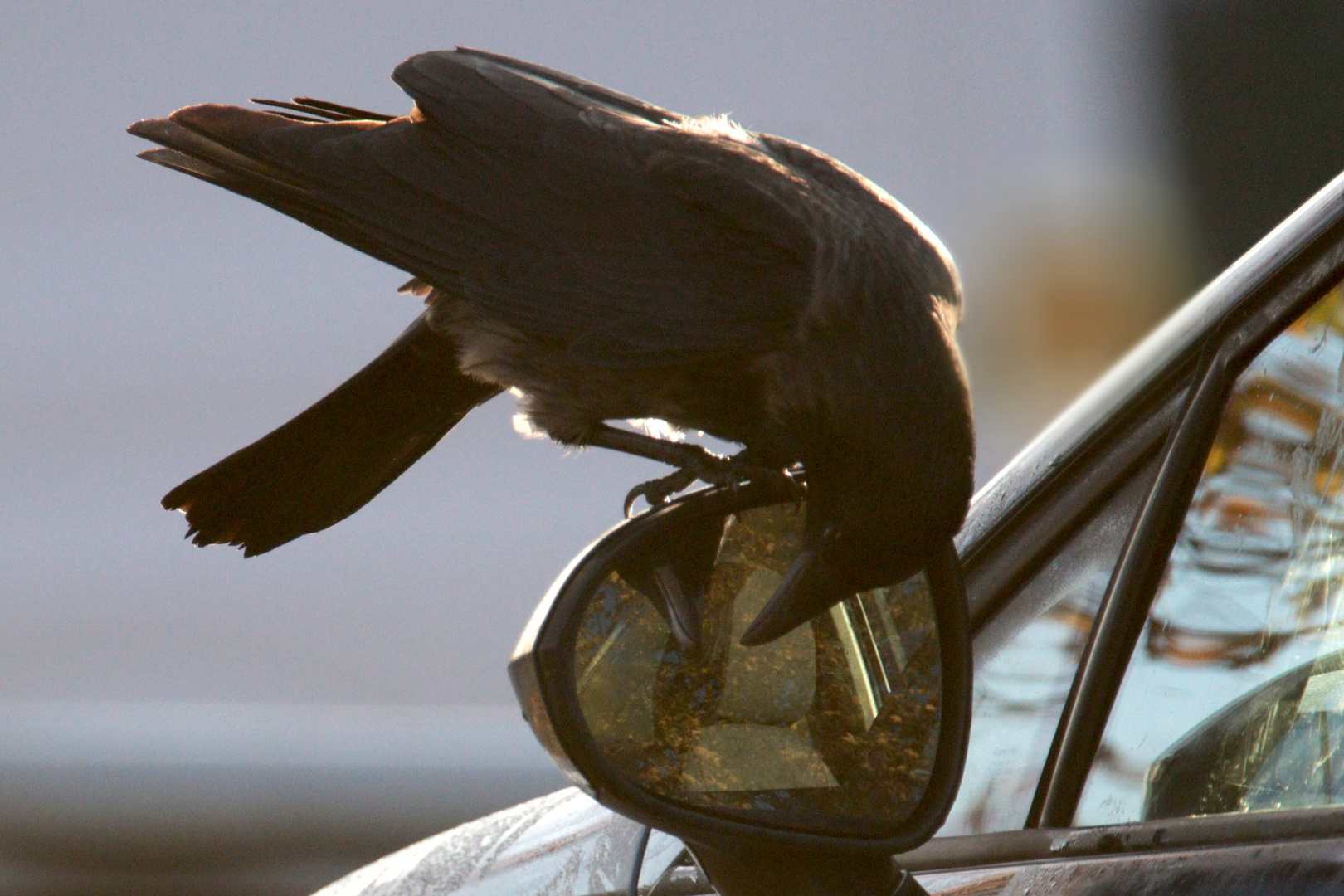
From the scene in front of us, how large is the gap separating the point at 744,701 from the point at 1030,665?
0.43m

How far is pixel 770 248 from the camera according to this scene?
2.04 m

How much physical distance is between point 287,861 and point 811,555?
7.62m

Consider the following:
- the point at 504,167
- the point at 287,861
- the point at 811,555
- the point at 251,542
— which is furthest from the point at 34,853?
the point at 811,555

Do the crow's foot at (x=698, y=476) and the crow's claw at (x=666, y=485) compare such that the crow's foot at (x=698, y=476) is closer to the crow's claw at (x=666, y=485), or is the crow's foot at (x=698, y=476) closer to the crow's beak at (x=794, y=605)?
the crow's claw at (x=666, y=485)

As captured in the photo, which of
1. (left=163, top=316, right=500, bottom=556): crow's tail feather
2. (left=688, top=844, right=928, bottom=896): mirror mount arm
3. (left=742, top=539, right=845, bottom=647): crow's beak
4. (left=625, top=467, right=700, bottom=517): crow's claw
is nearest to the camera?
(left=688, top=844, right=928, bottom=896): mirror mount arm

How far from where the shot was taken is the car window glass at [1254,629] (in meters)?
1.13

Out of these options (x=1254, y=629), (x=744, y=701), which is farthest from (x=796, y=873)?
(x=1254, y=629)

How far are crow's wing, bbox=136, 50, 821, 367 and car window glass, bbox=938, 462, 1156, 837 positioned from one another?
606 millimetres

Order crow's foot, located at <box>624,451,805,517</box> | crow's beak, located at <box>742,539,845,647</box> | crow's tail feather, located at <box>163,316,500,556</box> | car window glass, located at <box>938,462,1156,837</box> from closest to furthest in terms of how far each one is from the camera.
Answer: crow's beak, located at <box>742,539,845,647</box>
car window glass, located at <box>938,462,1156,837</box>
crow's foot, located at <box>624,451,805,517</box>
crow's tail feather, located at <box>163,316,500,556</box>

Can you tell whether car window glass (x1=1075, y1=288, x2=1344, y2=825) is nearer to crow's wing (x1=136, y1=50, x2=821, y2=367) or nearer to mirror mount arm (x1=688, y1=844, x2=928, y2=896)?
mirror mount arm (x1=688, y1=844, x2=928, y2=896)

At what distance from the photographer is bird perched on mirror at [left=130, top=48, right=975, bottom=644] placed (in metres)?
1.84

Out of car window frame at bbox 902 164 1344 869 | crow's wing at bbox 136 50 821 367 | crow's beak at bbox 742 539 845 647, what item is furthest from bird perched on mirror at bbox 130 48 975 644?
crow's beak at bbox 742 539 845 647

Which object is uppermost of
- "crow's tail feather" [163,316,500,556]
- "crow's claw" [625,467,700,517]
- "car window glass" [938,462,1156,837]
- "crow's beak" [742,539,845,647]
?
"crow's tail feather" [163,316,500,556]

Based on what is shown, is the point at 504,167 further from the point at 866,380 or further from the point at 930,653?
the point at 930,653
